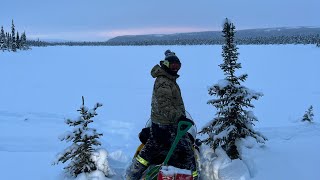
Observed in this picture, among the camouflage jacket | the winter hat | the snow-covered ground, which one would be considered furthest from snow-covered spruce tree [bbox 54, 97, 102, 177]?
the winter hat

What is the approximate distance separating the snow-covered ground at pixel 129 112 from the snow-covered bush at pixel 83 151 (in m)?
0.50

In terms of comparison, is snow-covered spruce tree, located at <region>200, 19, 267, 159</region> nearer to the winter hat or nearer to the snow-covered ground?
the snow-covered ground

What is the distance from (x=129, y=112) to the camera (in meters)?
14.2

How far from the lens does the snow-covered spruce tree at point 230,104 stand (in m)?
7.01

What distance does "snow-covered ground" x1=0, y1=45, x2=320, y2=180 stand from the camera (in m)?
6.98

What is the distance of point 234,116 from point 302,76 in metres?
17.6

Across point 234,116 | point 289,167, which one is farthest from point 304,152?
point 234,116

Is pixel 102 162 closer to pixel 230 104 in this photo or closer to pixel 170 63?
pixel 170 63

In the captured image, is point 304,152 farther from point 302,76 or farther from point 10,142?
point 302,76

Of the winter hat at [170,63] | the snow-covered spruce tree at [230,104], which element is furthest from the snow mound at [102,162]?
the winter hat at [170,63]

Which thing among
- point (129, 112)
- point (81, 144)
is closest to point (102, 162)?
point (81, 144)

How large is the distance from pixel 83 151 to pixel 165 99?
80.8 inches

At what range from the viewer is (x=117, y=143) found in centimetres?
1006

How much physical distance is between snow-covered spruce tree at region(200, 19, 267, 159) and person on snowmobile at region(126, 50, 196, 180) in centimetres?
130
